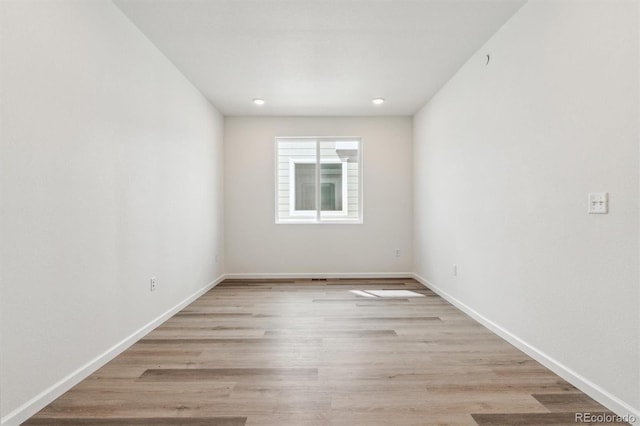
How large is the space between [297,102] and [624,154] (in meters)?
3.68

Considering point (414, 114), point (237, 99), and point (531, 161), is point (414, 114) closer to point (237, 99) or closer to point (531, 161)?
point (237, 99)

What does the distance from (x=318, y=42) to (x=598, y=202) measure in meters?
2.39

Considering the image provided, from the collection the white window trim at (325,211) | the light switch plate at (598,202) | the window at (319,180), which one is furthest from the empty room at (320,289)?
the white window trim at (325,211)

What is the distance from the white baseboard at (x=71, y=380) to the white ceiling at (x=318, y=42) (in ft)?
8.00

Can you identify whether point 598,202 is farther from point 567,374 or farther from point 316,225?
point 316,225

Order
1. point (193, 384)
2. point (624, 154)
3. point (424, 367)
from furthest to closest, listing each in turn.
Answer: point (424, 367) < point (193, 384) < point (624, 154)

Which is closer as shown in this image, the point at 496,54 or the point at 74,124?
the point at 74,124

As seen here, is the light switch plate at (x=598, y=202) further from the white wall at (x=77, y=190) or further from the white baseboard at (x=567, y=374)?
the white wall at (x=77, y=190)

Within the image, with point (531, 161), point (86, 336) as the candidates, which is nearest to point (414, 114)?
point (531, 161)

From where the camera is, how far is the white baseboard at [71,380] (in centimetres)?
163

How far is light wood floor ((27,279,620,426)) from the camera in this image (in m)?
1.72

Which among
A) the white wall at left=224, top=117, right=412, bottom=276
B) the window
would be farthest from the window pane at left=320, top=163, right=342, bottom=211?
the white wall at left=224, top=117, right=412, bottom=276

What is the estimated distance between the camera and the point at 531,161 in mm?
2389

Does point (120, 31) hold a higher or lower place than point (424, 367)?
higher
